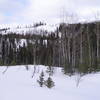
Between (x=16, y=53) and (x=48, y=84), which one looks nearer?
(x=48, y=84)

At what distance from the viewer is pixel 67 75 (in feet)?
61.8

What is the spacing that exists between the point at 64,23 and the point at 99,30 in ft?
20.1

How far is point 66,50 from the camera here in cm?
3078

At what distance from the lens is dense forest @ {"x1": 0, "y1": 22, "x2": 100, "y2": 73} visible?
21688 millimetres

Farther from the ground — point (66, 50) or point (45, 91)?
point (45, 91)

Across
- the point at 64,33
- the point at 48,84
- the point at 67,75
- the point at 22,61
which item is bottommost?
the point at 22,61

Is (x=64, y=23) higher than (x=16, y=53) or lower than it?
higher

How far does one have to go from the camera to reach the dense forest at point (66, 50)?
21.7 metres

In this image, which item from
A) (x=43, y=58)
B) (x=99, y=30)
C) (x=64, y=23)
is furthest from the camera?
(x=43, y=58)

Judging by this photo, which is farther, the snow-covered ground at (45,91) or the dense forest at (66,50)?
the dense forest at (66,50)

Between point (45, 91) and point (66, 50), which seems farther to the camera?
point (66, 50)

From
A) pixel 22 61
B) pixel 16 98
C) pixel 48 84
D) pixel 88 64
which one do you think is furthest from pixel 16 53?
pixel 16 98

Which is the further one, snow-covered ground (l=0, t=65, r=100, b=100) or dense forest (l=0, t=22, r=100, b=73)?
dense forest (l=0, t=22, r=100, b=73)

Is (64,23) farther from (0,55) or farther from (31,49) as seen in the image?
(0,55)
